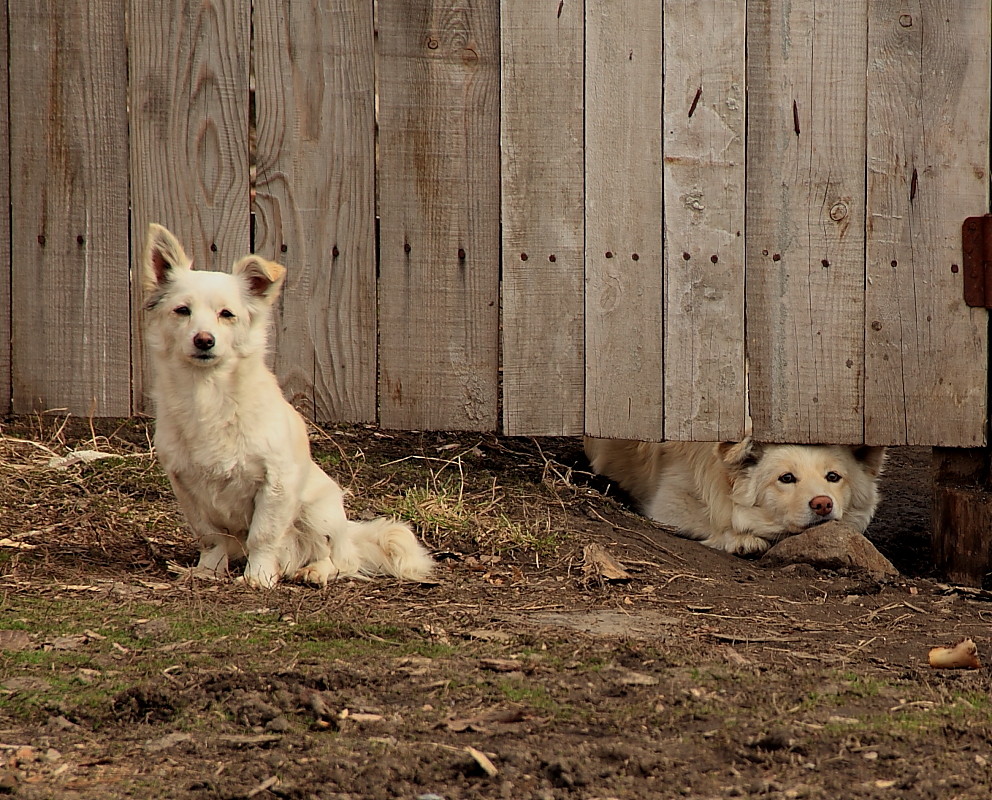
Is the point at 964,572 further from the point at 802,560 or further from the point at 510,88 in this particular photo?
the point at 510,88

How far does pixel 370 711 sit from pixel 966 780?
133cm

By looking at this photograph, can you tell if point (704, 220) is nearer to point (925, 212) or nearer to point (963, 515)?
point (925, 212)

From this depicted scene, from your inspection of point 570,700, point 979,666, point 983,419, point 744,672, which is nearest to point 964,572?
point 983,419

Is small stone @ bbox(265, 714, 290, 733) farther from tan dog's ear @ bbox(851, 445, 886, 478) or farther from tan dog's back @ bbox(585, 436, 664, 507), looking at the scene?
tan dog's back @ bbox(585, 436, 664, 507)

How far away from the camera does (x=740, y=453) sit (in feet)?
17.8

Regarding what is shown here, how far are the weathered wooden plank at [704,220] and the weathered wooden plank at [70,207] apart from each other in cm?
235

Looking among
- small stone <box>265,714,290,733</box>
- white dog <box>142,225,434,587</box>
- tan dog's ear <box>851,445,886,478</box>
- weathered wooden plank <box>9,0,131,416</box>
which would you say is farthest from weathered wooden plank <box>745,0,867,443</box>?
small stone <box>265,714,290,733</box>

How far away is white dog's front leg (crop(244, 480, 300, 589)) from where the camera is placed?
429 cm

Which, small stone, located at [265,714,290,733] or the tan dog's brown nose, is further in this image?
the tan dog's brown nose

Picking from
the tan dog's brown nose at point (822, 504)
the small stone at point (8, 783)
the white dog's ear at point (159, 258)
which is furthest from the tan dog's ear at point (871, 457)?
the small stone at point (8, 783)

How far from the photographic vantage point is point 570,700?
9.36 feet

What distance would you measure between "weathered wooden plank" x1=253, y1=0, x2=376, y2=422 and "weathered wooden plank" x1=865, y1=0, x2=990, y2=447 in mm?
2177

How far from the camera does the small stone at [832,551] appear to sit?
4969 mm

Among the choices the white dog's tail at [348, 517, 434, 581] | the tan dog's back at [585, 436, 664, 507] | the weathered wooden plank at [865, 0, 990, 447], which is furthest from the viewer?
the tan dog's back at [585, 436, 664, 507]
